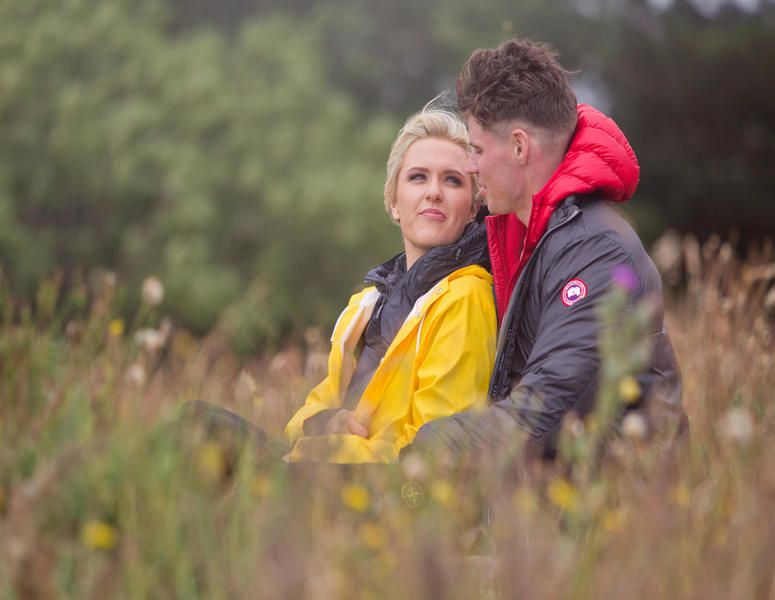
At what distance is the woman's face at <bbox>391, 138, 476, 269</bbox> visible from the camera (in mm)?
Answer: 3768

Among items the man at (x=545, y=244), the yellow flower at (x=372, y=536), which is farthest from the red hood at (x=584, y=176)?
the yellow flower at (x=372, y=536)

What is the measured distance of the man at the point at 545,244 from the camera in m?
3.01

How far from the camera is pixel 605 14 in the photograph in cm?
2938

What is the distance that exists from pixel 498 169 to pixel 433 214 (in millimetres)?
354

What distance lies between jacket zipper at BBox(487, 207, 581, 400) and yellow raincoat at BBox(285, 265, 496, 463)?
0.07 m

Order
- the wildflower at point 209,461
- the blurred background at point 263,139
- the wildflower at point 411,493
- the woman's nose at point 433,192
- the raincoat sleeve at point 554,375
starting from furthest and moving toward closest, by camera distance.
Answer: the blurred background at point 263,139, the woman's nose at point 433,192, the raincoat sleeve at point 554,375, the wildflower at point 411,493, the wildflower at point 209,461

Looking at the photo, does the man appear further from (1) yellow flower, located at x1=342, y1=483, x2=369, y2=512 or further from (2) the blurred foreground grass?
(1) yellow flower, located at x1=342, y1=483, x2=369, y2=512

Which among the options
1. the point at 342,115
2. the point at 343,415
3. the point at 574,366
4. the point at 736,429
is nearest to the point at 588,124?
the point at 574,366

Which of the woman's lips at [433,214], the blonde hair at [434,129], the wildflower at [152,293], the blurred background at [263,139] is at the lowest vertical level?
the wildflower at [152,293]

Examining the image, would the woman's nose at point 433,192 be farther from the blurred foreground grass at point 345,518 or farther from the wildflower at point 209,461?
the wildflower at point 209,461

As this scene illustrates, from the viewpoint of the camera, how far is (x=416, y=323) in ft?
11.4

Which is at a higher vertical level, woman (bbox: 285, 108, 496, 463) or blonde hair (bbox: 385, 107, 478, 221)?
blonde hair (bbox: 385, 107, 478, 221)

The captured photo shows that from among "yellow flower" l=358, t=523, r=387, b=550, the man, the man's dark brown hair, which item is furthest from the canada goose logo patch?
"yellow flower" l=358, t=523, r=387, b=550

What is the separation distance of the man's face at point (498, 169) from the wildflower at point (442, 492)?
4.01ft
